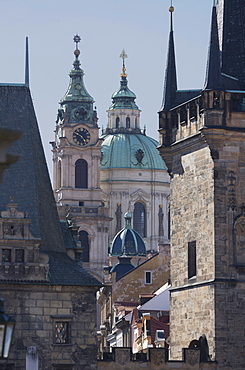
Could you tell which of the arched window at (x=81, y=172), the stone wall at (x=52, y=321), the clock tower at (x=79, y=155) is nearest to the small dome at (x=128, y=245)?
→ the clock tower at (x=79, y=155)

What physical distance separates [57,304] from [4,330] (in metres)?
32.9

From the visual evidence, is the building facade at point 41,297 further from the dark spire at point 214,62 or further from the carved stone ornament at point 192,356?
the dark spire at point 214,62

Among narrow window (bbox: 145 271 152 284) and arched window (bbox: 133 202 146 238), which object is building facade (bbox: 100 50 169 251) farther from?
narrow window (bbox: 145 271 152 284)

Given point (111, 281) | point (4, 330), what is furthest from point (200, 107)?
point (111, 281)

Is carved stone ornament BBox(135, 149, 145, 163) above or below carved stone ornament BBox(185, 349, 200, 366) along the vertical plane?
above

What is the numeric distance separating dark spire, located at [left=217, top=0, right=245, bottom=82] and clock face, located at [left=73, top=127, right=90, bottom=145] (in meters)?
109

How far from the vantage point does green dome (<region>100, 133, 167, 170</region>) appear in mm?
174250

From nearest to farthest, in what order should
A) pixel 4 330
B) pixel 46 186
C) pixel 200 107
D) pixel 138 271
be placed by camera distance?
1. pixel 4 330
2. pixel 200 107
3. pixel 46 186
4. pixel 138 271

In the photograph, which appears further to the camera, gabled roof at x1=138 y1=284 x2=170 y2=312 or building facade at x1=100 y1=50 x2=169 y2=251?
building facade at x1=100 y1=50 x2=169 y2=251

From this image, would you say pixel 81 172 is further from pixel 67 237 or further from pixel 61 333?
pixel 61 333

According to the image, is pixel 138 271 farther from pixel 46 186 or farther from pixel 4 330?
pixel 4 330

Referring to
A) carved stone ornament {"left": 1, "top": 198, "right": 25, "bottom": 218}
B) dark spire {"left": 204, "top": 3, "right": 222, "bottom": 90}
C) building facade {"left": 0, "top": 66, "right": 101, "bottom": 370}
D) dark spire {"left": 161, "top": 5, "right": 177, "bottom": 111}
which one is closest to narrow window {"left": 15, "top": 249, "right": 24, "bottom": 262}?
building facade {"left": 0, "top": 66, "right": 101, "bottom": 370}

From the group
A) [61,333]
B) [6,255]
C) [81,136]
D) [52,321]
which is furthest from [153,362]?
[81,136]

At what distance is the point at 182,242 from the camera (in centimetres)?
4666
